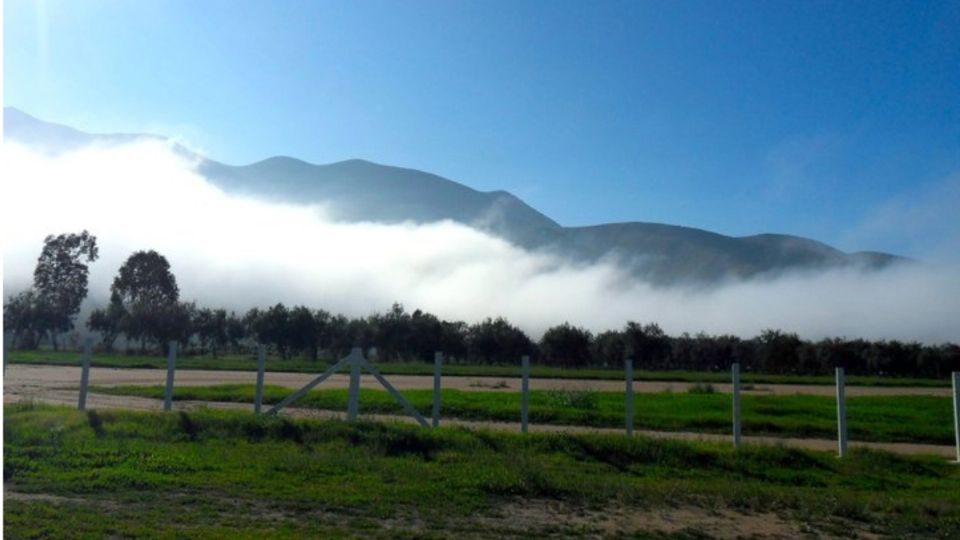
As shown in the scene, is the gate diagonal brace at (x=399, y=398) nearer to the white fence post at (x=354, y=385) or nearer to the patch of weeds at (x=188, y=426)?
the white fence post at (x=354, y=385)

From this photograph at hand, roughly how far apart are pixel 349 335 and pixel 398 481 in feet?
268

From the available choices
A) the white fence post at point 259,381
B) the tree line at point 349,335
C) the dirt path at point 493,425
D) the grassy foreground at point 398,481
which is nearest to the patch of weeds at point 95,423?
the grassy foreground at point 398,481

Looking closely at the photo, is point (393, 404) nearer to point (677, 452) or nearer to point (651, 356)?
point (677, 452)

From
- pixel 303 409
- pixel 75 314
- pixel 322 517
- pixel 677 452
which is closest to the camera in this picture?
pixel 322 517

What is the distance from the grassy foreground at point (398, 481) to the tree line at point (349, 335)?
7330 cm

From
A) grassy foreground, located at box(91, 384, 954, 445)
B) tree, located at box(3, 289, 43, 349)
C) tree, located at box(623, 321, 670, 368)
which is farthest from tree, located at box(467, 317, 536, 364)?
grassy foreground, located at box(91, 384, 954, 445)

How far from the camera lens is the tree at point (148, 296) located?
8912cm

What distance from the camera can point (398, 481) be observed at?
36.4 ft

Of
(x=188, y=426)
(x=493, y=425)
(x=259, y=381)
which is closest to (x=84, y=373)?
(x=259, y=381)

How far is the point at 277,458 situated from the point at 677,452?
6627 mm

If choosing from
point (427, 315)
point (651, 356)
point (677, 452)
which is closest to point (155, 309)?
point (427, 315)

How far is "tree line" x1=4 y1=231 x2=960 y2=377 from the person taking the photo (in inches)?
3472

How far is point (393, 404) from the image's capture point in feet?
77.1

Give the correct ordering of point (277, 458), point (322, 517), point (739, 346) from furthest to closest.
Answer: point (739, 346), point (277, 458), point (322, 517)
